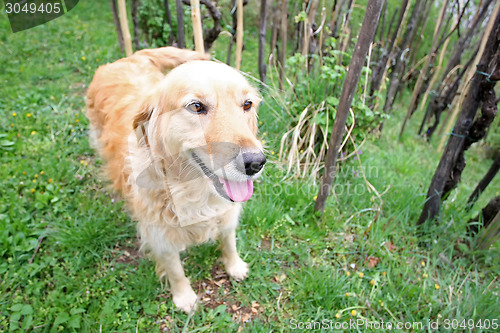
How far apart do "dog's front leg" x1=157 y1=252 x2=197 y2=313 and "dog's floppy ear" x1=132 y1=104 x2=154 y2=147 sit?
0.74 meters

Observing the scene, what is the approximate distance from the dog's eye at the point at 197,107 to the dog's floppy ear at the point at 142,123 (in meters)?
0.35

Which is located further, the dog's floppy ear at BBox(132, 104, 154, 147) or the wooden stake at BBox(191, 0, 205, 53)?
the wooden stake at BBox(191, 0, 205, 53)

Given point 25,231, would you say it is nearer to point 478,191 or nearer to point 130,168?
point 130,168

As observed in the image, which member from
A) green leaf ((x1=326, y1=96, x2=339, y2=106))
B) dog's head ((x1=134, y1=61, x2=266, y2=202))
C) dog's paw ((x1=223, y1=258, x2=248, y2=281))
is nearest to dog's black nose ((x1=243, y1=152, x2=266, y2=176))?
dog's head ((x1=134, y1=61, x2=266, y2=202))

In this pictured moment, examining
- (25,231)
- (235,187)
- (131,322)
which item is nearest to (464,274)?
(235,187)

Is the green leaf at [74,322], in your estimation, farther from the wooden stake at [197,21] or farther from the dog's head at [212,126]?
the wooden stake at [197,21]

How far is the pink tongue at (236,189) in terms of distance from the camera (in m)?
1.42

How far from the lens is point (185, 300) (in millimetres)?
1952

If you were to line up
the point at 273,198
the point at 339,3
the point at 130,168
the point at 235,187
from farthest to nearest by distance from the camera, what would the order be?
1. the point at 339,3
2. the point at 273,198
3. the point at 130,168
4. the point at 235,187

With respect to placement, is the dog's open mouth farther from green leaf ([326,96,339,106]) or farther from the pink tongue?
green leaf ([326,96,339,106])

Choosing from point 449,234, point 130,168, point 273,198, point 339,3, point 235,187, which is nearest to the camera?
point 235,187

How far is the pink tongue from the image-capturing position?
4.66ft

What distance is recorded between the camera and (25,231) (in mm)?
2230

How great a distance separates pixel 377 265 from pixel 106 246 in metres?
2.02
